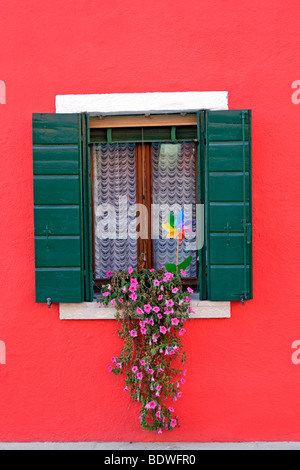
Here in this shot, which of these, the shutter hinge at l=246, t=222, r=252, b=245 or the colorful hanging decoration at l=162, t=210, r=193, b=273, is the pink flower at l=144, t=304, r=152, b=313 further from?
the shutter hinge at l=246, t=222, r=252, b=245

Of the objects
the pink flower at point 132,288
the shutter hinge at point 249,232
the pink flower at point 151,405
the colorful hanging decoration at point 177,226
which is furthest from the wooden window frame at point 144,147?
the pink flower at point 151,405

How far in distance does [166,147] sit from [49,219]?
3.52 feet

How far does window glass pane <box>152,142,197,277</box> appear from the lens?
330 cm

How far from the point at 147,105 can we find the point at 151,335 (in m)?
1.70

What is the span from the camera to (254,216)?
3148 millimetres

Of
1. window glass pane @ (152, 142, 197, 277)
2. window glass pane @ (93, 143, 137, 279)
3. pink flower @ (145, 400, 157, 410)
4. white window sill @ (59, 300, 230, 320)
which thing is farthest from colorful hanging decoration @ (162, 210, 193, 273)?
pink flower @ (145, 400, 157, 410)

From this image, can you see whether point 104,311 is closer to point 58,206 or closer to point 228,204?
point 58,206

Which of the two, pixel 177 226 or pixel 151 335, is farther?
pixel 177 226

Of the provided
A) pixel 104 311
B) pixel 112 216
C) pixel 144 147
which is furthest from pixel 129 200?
pixel 104 311

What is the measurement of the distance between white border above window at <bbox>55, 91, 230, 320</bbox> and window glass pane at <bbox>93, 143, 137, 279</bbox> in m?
0.36

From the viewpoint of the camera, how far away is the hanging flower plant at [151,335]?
2971mm

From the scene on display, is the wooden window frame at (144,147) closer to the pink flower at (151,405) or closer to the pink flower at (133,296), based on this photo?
the pink flower at (133,296)

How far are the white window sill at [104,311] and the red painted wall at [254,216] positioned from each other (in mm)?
65

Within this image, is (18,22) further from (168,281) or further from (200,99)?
(168,281)
